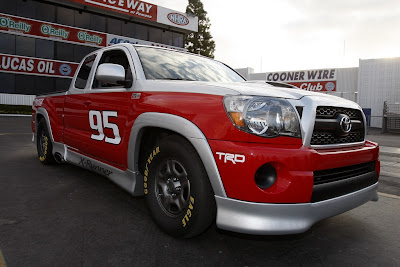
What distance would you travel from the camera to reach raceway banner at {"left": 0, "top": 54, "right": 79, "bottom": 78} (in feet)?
77.2

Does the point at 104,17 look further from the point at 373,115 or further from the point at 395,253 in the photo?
the point at 395,253

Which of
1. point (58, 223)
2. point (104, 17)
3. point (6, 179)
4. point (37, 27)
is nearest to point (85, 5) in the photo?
point (104, 17)

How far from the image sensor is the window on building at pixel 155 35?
30.7 meters

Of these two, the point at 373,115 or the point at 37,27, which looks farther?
the point at 373,115

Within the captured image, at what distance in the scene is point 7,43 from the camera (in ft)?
77.3

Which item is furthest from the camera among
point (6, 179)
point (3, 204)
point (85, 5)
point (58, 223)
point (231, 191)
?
point (85, 5)

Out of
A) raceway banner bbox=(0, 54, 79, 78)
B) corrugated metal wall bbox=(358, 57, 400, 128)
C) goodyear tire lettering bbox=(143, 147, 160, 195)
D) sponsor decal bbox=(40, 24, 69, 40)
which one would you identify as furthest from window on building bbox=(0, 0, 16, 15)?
corrugated metal wall bbox=(358, 57, 400, 128)

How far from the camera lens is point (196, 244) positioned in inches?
99.2

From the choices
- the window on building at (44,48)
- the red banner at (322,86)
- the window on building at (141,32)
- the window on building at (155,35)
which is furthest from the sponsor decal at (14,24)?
the red banner at (322,86)

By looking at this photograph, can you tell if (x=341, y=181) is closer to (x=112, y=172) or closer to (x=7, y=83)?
(x=112, y=172)

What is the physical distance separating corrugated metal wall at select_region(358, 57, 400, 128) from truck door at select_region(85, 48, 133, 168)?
25193mm

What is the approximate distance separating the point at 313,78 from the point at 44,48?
23423 mm

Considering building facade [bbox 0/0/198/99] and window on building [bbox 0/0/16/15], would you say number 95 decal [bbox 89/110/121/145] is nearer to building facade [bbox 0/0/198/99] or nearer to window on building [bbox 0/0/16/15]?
building facade [bbox 0/0/198/99]

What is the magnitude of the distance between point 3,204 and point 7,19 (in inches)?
981
